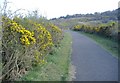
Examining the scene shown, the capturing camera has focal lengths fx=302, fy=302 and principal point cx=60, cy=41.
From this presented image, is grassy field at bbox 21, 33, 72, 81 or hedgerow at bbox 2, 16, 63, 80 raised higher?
hedgerow at bbox 2, 16, 63, 80

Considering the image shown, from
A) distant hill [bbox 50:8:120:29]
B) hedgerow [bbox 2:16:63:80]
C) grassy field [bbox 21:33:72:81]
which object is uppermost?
hedgerow [bbox 2:16:63:80]

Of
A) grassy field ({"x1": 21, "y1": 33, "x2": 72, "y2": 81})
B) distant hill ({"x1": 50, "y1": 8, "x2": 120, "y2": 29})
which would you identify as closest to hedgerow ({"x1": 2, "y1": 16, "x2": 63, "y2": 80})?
grassy field ({"x1": 21, "y1": 33, "x2": 72, "y2": 81})

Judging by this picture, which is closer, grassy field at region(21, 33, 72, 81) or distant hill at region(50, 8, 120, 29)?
grassy field at region(21, 33, 72, 81)

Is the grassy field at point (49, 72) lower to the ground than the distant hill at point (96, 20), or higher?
higher

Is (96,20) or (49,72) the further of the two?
(96,20)

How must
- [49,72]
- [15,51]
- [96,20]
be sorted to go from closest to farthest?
[15,51] → [49,72] → [96,20]

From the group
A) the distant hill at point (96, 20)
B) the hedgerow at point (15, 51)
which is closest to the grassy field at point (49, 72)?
the hedgerow at point (15, 51)

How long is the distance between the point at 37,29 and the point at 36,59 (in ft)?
5.33

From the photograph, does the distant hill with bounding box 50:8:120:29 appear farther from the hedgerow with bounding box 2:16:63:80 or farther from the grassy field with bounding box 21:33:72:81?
the hedgerow with bounding box 2:16:63:80

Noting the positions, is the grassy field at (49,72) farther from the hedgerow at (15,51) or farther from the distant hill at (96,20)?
the distant hill at (96,20)

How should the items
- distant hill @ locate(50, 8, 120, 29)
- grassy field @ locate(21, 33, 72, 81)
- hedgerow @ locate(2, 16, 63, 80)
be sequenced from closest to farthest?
1. hedgerow @ locate(2, 16, 63, 80)
2. grassy field @ locate(21, 33, 72, 81)
3. distant hill @ locate(50, 8, 120, 29)

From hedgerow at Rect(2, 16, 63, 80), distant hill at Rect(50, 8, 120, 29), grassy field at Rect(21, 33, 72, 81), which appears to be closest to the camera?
hedgerow at Rect(2, 16, 63, 80)

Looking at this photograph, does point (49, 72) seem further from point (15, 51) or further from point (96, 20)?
point (96, 20)

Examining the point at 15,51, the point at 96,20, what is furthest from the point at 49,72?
the point at 96,20
